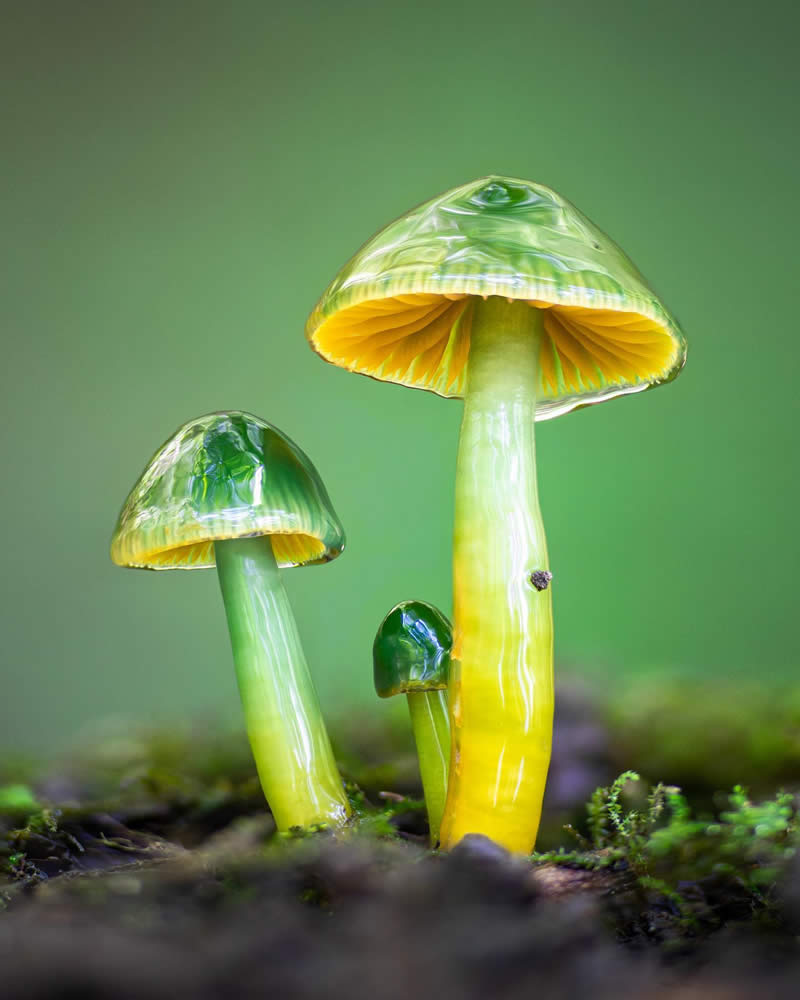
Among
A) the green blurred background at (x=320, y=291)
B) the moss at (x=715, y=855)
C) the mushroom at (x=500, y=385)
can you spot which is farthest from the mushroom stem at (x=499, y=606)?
the green blurred background at (x=320, y=291)

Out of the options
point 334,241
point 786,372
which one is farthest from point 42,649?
point 786,372

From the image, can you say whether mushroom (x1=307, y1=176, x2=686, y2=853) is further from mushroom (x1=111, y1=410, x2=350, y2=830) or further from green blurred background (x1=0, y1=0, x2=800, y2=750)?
green blurred background (x1=0, y1=0, x2=800, y2=750)

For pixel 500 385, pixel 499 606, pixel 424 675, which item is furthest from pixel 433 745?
pixel 500 385

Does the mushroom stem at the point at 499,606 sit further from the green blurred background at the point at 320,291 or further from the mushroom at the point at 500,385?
the green blurred background at the point at 320,291

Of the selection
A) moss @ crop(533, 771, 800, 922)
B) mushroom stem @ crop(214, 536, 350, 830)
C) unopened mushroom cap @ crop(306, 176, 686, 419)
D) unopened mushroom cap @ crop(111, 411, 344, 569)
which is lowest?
moss @ crop(533, 771, 800, 922)

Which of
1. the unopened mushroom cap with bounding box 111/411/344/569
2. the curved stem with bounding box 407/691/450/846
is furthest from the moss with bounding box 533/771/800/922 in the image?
the unopened mushroom cap with bounding box 111/411/344/569

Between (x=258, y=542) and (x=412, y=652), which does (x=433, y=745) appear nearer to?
(x=412, y=652)
